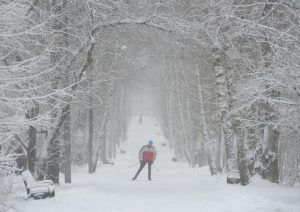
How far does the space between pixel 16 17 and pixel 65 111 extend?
22.2 feet

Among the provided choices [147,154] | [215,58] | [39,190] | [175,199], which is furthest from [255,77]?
[147,154]

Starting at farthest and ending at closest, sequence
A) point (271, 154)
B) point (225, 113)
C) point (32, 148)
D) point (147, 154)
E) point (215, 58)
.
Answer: point (147, 154) < point (215, 58) < point (225, 113) < point (271, 154) < point (32, 148)

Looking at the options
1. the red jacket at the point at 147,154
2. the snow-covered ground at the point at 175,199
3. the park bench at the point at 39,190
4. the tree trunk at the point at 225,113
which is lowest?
the snow-covered ground at the point at 175,199

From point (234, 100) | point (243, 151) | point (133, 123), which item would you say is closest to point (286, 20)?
point (234, 100)

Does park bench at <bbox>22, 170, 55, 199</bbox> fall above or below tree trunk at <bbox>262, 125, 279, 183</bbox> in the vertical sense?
below

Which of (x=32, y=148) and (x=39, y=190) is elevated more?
(x=32, y=148)

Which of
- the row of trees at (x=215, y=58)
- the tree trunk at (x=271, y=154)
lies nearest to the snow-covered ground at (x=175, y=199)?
the tree trunk at (x=271, y=154)

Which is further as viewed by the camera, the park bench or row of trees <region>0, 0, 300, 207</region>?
row of trees <region>0, 0, 300, 207</region>

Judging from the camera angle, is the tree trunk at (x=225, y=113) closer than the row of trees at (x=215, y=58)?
No

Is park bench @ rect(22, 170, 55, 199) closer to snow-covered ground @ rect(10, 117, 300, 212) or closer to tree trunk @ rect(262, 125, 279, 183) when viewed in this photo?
snow-covered ground @ rect(10, 117, 300, 212)

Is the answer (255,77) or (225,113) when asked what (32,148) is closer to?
(225,113)

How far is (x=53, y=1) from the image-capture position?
643 inches

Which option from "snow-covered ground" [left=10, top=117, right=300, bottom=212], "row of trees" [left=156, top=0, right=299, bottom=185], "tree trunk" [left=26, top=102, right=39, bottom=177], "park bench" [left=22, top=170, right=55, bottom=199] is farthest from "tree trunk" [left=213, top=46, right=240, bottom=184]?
"park bench" [left=22, top=170, right=55, bottom=199]

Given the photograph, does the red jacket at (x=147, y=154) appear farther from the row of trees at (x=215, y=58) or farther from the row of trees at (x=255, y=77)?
the row of trees at (x=215, y=58)
